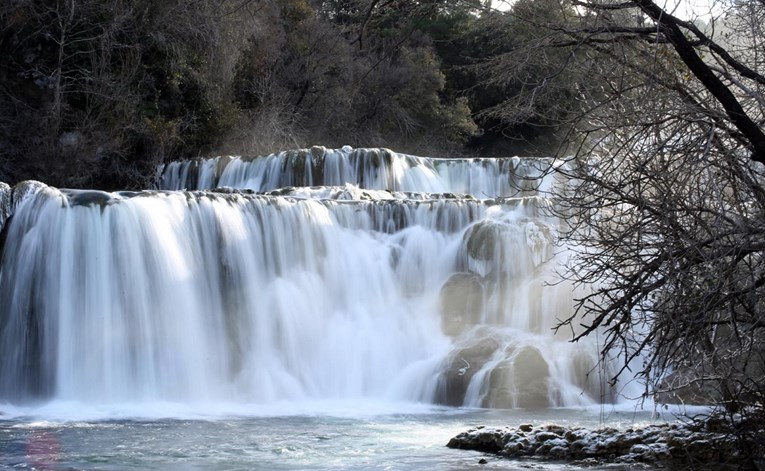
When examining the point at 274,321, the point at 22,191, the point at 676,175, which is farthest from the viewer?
the point at 274,321

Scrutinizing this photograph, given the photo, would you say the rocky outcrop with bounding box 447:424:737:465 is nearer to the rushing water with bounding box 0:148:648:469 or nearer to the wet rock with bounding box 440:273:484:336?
the rushing water with bounding box 0:148:648:469

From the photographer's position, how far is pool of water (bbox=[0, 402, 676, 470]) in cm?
926

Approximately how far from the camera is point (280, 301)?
16.3 m

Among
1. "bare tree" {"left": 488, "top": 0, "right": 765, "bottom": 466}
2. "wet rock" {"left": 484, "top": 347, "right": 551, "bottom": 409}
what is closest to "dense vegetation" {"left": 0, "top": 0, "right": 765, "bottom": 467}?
"bare tree" {"left": 488, "top": 0, "right": 765, "bottom": 466}

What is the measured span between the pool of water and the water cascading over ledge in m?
0.77

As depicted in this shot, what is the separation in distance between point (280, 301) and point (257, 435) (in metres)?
5.16

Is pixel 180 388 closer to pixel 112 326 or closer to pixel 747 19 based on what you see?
pixel 112 326

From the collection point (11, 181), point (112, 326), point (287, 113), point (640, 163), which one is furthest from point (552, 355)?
point (287, 113)

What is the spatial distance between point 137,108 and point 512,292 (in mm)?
12599

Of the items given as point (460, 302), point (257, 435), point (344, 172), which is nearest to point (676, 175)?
point (257, 435)

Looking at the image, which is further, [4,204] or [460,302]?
[460,302]

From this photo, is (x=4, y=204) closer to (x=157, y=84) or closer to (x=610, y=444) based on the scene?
(x=610, y=444)

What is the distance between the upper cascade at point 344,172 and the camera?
23.5m

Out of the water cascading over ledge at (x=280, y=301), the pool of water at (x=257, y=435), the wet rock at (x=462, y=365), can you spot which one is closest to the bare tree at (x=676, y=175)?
the pool of water at (x=257, y=435)
